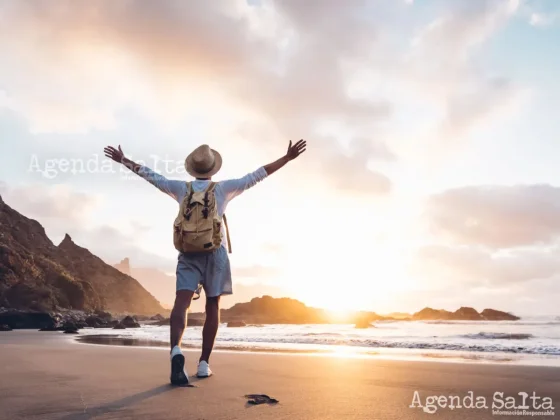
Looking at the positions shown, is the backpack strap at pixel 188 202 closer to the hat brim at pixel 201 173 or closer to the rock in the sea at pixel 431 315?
the hat brim at pixel 201 173

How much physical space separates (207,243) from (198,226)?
173 mm

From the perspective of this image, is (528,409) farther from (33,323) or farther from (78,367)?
(33,323)

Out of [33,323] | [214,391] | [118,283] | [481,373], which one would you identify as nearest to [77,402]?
[214,391]

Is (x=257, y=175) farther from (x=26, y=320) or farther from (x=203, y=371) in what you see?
(x=26, y=320)

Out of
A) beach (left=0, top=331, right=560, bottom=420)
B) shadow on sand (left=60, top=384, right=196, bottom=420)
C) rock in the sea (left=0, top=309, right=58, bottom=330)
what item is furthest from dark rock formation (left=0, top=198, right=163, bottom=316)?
shadow on sand (left=60, top=384, right=196, bottom=420)

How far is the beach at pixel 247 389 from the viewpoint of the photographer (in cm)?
284

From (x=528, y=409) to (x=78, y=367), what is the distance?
4.43 meters

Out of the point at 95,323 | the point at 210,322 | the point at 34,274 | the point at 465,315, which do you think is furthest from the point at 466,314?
the point at 34,274

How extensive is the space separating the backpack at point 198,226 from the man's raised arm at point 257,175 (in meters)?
0.27

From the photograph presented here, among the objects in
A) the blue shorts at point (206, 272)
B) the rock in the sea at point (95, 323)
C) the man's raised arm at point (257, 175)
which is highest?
the man's raised arm at point (257, 175)

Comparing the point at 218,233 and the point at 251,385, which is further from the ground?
the point at 218,233

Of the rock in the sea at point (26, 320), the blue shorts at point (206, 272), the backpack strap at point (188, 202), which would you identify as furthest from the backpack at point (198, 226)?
the rock in the sea at point (26, 320)

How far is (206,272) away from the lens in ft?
14.4

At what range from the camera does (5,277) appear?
196ft
